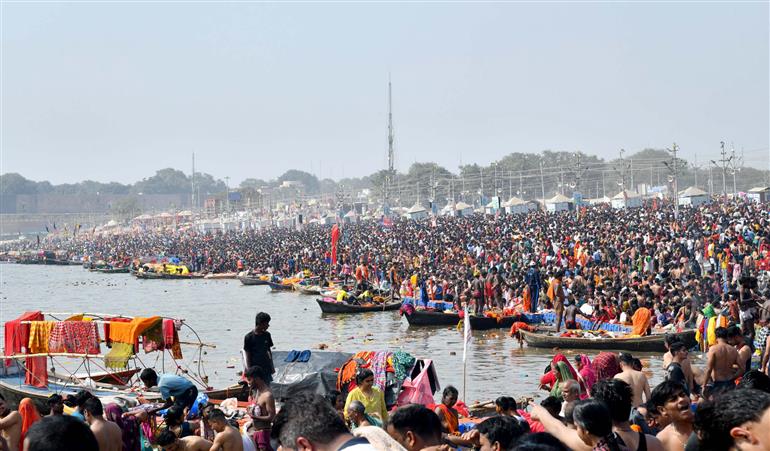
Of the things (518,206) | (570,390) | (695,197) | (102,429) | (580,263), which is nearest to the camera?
(102,429)

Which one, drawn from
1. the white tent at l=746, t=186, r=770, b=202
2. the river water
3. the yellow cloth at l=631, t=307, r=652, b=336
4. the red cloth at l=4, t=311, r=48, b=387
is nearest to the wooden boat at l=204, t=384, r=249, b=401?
the red cloth at l=4, t=311, r=48, b=387

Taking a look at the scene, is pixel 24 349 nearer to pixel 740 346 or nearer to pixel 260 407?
pixel 260 407

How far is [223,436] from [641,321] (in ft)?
53.7

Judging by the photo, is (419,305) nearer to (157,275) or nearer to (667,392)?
(667,392)

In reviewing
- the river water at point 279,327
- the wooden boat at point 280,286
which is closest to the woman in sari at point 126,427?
the river water at point 279,327

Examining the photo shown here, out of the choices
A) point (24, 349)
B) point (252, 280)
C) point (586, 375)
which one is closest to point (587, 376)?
point (586, 375)

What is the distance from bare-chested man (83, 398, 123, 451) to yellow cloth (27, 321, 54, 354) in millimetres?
9001

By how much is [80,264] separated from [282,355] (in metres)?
86.8

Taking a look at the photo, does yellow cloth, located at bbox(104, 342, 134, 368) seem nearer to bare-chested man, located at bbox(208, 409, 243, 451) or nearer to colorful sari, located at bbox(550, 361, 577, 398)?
bare-chested man, located at bbox(208, 409, 243, 451)

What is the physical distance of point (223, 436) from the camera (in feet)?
25.9

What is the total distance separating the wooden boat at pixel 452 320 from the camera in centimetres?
2930

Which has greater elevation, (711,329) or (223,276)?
(711,329)

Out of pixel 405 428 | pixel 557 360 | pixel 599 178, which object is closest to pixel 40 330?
pixel 557 360

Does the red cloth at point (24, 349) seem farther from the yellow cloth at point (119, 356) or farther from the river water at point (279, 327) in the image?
the river water at point (279, 327)
